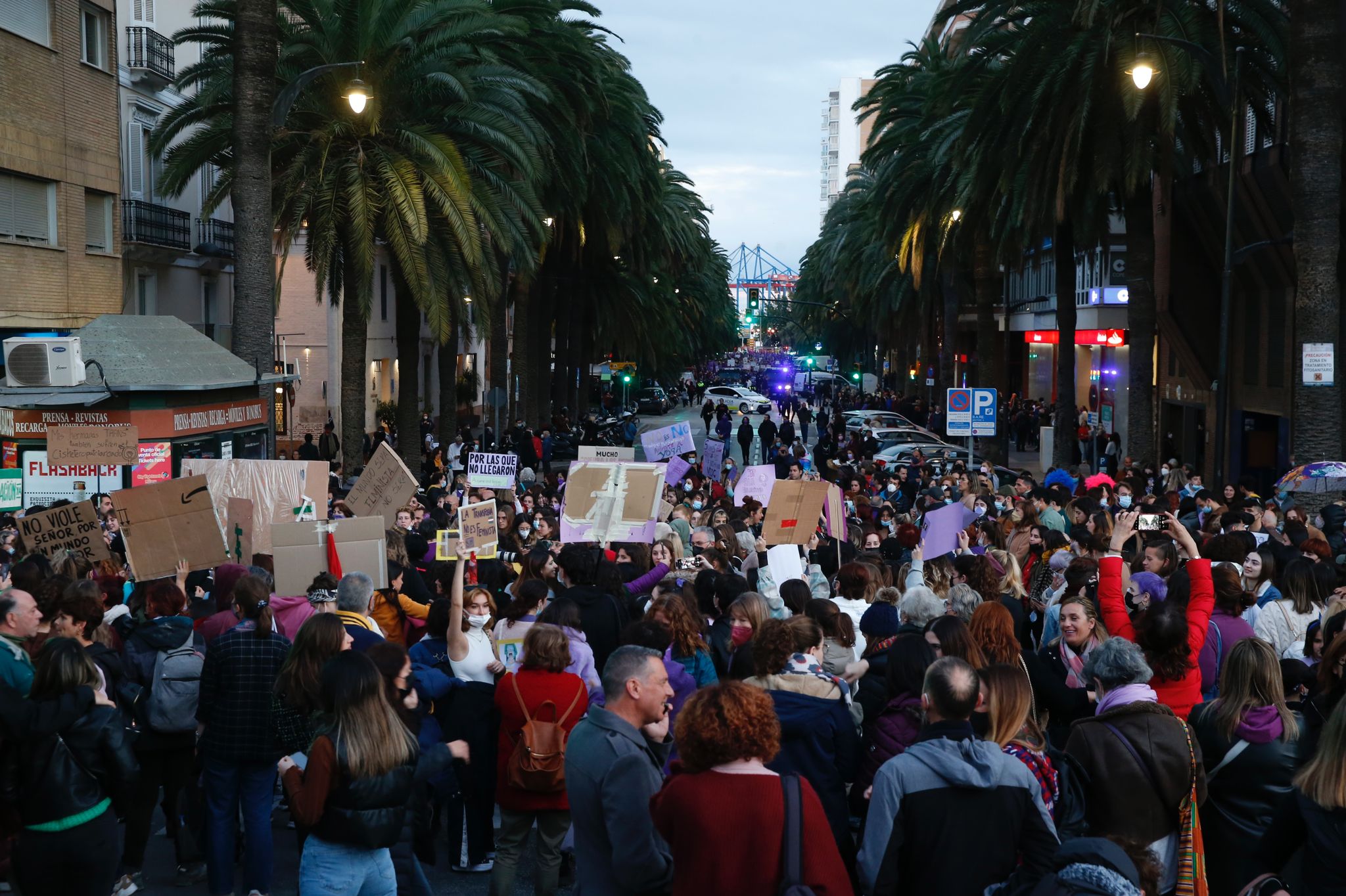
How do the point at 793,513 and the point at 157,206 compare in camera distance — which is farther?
the point at 157,206

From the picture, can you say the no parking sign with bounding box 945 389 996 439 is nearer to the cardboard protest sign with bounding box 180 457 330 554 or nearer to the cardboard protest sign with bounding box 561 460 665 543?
the cardboard protest sign with bounding box 561 460 665 543

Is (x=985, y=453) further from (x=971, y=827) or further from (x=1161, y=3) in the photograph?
(x=971, y=827)

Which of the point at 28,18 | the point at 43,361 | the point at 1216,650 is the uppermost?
the point at 28,18

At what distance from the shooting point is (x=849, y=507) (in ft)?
60.4

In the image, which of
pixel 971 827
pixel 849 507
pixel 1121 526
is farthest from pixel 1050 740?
pixel 849 507

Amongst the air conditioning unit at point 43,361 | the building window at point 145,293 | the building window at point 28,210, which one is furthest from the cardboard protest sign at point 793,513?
the building window at point 145,293

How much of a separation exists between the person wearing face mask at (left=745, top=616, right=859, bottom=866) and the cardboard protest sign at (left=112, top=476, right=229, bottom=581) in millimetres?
5619

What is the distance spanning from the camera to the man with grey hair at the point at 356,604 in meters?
7.54

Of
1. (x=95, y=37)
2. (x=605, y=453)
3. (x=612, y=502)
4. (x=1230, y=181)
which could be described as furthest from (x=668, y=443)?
(x=95, y=37)

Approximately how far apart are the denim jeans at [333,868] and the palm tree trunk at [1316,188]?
1785 centimetres

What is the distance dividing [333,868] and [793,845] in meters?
1.95

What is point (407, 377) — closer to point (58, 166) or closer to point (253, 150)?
point (58, 166)

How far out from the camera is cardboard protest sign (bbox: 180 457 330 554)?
12.6 metres

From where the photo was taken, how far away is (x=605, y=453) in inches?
674
